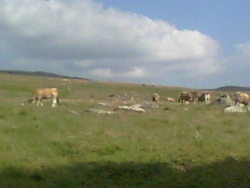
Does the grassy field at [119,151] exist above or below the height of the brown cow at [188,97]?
below

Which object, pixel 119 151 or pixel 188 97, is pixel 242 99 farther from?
pixel 119 151

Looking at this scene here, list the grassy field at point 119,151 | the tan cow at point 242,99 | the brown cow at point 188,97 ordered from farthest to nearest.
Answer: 1. the brown cow at point 188,97
2. the tan cow at point 242,99
3. the grassy field at point 119,151

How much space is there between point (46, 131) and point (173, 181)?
7752 mm

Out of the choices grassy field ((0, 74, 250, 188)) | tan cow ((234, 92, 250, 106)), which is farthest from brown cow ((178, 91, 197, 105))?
grassy field ((0, 74, 250, 188))

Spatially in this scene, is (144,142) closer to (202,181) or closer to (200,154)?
(200,154)

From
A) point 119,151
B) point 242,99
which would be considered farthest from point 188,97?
point 119,151

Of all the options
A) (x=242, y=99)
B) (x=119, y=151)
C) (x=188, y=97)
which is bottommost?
(x=119, y=151)

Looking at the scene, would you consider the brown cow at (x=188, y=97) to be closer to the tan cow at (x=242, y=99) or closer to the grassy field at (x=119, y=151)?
the tan cow at (x=242, y=99)

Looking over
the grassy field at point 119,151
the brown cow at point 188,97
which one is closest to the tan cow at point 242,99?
the brown cow at point 188,97

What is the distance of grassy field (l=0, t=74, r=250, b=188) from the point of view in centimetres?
1495

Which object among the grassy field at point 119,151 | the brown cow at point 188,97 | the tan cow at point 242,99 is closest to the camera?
the grassy field at point 119,151

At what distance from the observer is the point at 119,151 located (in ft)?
59.4

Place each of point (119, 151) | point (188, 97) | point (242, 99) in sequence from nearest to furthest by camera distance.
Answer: point (119, 151) < point (242, 99) < point (188, 97)

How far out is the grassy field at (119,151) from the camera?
49.1 ft
